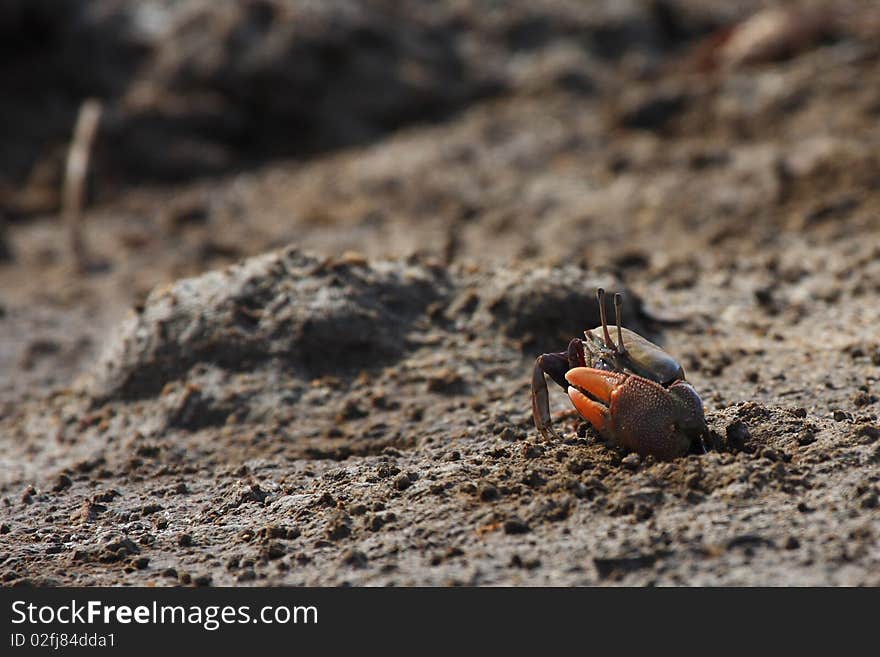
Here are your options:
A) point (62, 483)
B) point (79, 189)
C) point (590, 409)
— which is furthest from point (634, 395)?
point (79, 189)

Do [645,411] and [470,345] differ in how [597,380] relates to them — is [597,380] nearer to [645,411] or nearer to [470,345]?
[645,411]

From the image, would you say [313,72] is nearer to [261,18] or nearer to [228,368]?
[261,18]

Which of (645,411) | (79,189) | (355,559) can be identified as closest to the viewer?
(355,559)

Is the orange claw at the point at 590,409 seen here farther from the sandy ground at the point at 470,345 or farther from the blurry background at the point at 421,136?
the blurry background at the point at 421,136

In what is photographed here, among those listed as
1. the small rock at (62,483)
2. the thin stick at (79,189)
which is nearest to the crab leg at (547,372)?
the small rock at (62,483)
